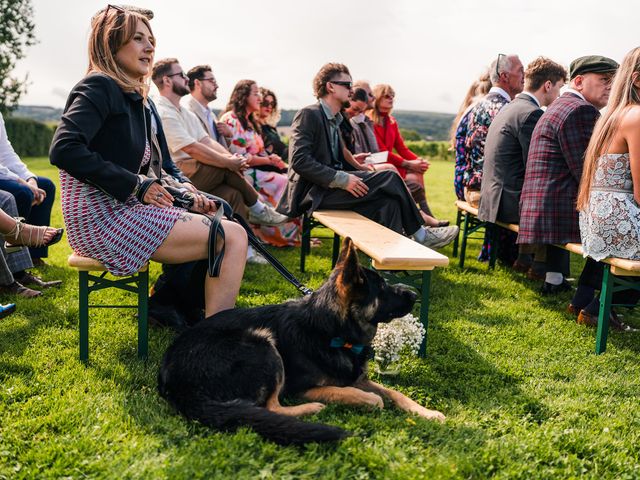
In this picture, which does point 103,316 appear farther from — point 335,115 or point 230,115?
point 230,115

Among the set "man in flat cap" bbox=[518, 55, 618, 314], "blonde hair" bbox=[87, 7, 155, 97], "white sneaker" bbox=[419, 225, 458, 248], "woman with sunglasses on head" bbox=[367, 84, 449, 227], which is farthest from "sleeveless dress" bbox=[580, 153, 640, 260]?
"woman with sunglasses on head" bbox=[367, 84, 449, 227]

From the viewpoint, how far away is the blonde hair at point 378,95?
9.12 metres

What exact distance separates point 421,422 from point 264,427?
90 cm

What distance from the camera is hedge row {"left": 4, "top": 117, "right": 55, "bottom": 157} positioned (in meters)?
33.8

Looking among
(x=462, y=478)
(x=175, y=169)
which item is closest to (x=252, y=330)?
(x=462, y=478)

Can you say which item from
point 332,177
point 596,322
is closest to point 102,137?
point 332,177

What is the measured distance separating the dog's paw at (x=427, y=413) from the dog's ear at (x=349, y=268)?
782 mm

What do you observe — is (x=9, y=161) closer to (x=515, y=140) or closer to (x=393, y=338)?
(x=393, y=338)

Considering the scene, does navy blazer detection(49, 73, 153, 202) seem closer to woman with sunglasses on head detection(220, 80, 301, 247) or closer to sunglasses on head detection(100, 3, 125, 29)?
sunglasses on head detection(100, 3, 125, 29)

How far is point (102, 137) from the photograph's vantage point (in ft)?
12.7

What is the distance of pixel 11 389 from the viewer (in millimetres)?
3605

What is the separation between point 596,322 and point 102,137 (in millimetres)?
4254

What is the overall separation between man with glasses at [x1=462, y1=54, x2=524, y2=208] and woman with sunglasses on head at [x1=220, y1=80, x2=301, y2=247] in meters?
2.49

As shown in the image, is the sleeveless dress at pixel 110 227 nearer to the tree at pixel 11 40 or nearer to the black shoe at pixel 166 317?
the black shoe at pixel 166 317
